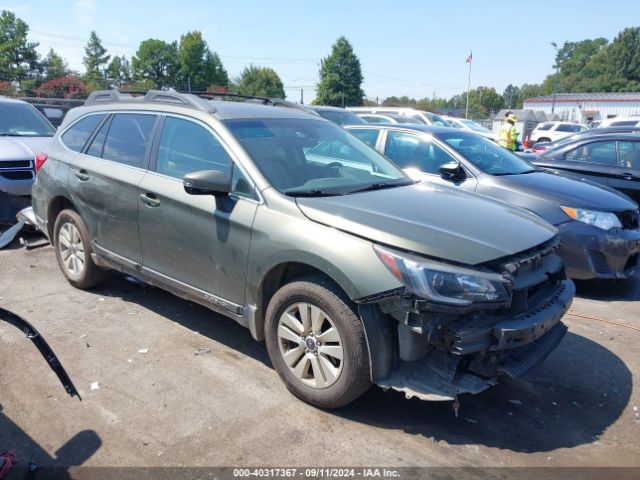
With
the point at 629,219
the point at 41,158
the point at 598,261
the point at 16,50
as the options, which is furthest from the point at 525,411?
the point at 16,50

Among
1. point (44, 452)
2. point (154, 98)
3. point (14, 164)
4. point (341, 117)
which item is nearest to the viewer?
point (44, 452)

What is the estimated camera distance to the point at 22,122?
8.95 meters

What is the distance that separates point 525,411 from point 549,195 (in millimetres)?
2964

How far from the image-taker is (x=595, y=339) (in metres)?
4.59

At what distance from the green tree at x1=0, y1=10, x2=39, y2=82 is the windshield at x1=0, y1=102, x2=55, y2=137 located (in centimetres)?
6034

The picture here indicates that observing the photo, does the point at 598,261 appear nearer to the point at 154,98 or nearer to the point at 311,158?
the point at 311,158

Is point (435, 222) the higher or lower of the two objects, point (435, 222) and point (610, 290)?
the higher

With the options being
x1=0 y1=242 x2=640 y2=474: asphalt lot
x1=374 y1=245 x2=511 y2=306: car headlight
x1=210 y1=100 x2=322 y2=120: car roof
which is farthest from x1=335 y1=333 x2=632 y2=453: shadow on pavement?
x1=210 y1=100 x2=322 y2=120: car roof

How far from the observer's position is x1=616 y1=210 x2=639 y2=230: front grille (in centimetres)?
556

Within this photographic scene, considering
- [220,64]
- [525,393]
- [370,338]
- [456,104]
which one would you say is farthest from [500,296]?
[456,104]

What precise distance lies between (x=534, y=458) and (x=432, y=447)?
1.83 feet

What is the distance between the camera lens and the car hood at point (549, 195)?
5.54 metres

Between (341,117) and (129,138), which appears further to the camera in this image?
(341,117)

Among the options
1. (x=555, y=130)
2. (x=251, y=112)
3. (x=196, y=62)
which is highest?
(x=196, y=62)
